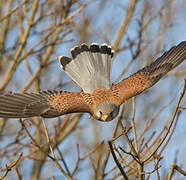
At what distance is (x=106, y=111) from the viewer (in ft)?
13.1

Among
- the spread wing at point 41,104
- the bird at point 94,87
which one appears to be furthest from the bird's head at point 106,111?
the spread wing at point 41,104

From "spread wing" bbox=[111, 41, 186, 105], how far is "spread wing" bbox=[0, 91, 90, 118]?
0.45 metres

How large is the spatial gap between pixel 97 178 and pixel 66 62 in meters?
1.58

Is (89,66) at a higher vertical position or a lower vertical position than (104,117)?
higher

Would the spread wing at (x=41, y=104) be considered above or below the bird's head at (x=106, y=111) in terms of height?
above

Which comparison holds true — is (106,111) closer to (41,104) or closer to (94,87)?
(94,87)

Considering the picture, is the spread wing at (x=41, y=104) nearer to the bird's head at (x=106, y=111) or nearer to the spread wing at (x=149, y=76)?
the bird's head at (x=106, y=111)

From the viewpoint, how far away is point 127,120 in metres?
4.48

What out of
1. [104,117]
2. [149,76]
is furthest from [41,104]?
[149,76]

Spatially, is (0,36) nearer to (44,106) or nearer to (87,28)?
(87,28)

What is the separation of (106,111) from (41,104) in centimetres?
72

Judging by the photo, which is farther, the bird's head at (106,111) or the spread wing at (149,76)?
the spread wing at (149,76)

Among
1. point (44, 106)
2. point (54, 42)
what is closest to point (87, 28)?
point (54, 42)

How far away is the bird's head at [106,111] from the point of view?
4000mm
